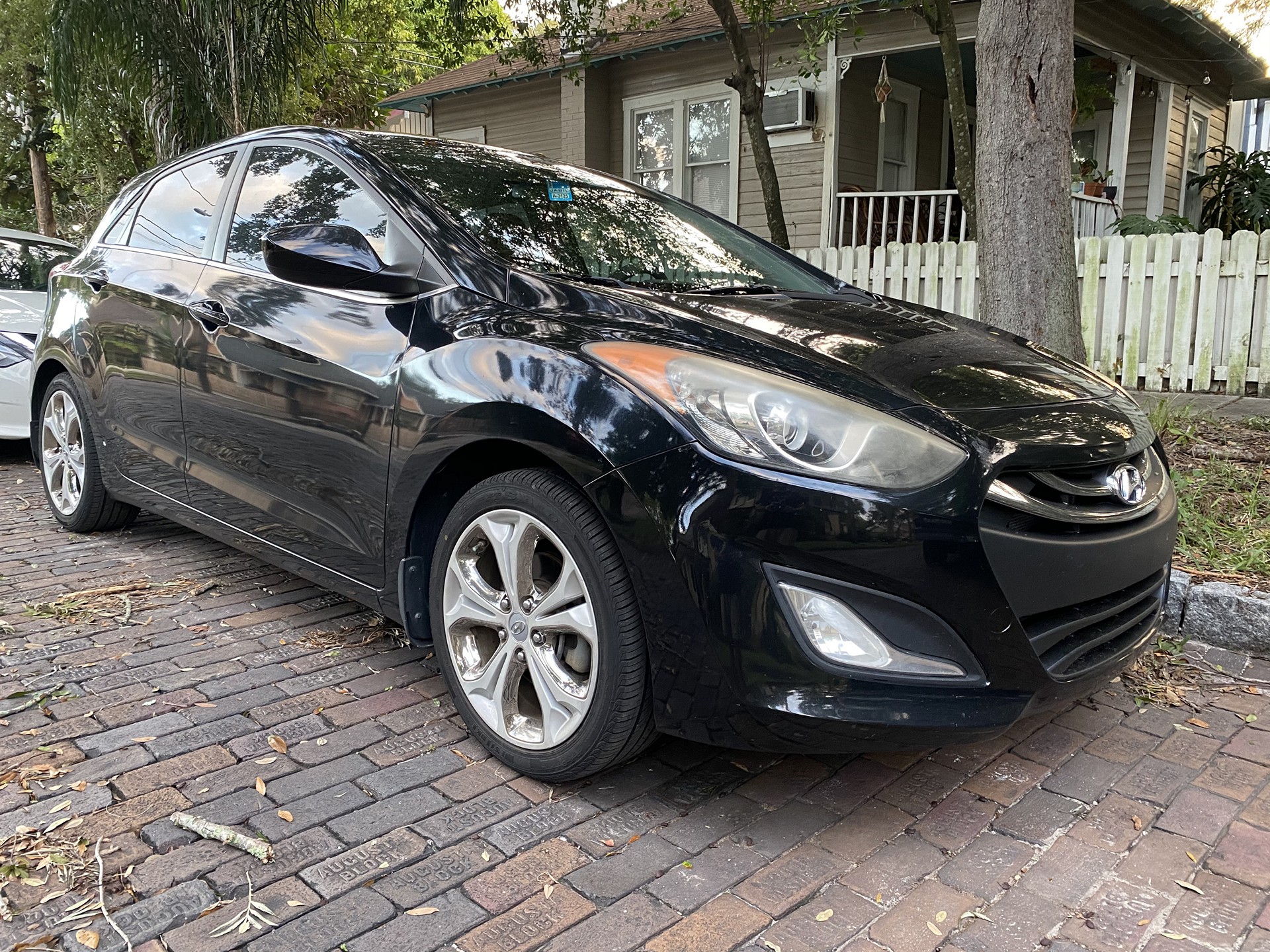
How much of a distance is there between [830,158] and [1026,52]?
7688 millimetres

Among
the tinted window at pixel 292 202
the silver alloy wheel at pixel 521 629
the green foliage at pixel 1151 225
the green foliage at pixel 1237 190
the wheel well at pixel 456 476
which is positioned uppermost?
the green foliage at pixel 1237 190

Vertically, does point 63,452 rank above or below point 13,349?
below

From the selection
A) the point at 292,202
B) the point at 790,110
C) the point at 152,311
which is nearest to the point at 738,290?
the point at 292,202

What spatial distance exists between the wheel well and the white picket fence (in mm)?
6797

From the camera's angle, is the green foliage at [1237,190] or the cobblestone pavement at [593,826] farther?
the green foliage at [1237,190]

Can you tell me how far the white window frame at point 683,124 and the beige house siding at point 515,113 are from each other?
1.22 metres

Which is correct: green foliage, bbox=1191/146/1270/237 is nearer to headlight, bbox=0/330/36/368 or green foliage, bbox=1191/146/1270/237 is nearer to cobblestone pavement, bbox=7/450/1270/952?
cobblestone pavement, bbox=7/450/1270/952

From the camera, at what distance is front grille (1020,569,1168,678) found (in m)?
2.10

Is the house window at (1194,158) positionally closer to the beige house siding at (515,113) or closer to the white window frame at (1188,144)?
the white window frame at (1188,144)

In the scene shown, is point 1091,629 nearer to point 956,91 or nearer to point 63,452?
point 63,452

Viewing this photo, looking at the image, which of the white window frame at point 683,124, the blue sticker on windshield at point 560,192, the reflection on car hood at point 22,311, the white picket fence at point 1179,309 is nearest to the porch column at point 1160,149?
the white window frame at point 683,124

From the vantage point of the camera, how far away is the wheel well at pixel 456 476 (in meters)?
2.38

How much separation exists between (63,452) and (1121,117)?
11.7 meters

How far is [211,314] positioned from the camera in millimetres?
3268
